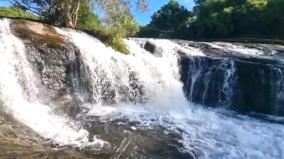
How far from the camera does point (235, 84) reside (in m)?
15.1

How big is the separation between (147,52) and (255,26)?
20992mm

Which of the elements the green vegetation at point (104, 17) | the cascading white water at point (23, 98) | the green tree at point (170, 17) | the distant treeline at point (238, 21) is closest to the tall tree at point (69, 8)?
the green vegetation at point (104, 17)

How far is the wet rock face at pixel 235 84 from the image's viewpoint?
1466cm

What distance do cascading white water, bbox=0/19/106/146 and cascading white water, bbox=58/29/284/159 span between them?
1446mm

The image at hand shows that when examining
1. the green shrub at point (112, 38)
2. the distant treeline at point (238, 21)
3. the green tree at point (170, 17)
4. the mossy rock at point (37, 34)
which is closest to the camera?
the mossy rock at point (37, 34)

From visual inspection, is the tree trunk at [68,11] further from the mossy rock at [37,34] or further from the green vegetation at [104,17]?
the mossy rock at [37,34]

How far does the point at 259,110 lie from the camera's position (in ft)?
47.5

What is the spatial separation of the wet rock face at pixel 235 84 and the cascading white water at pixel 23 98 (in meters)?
5.45

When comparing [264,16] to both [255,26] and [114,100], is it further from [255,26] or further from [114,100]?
[114,100]

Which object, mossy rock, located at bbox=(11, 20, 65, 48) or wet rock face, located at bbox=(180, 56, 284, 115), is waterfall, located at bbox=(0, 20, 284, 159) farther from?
mossy rock, located at bbox=(11, 20, 65, 48)

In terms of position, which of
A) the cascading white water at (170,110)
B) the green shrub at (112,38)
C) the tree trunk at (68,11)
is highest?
the tree trunk at (68,11)

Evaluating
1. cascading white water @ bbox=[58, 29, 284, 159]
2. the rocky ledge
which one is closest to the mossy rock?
cascading white water @ bbox=[58, 29, 284, 159]

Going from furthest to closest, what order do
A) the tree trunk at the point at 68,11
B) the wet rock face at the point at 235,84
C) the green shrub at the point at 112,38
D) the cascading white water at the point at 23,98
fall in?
the tree trunk at the point at 68,11
the green shrub at the point at 112,38
the wet rock face at the point at 235,84
the cascading white water at the point at 23,98

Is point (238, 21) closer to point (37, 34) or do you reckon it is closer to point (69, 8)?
point (69, 8)
